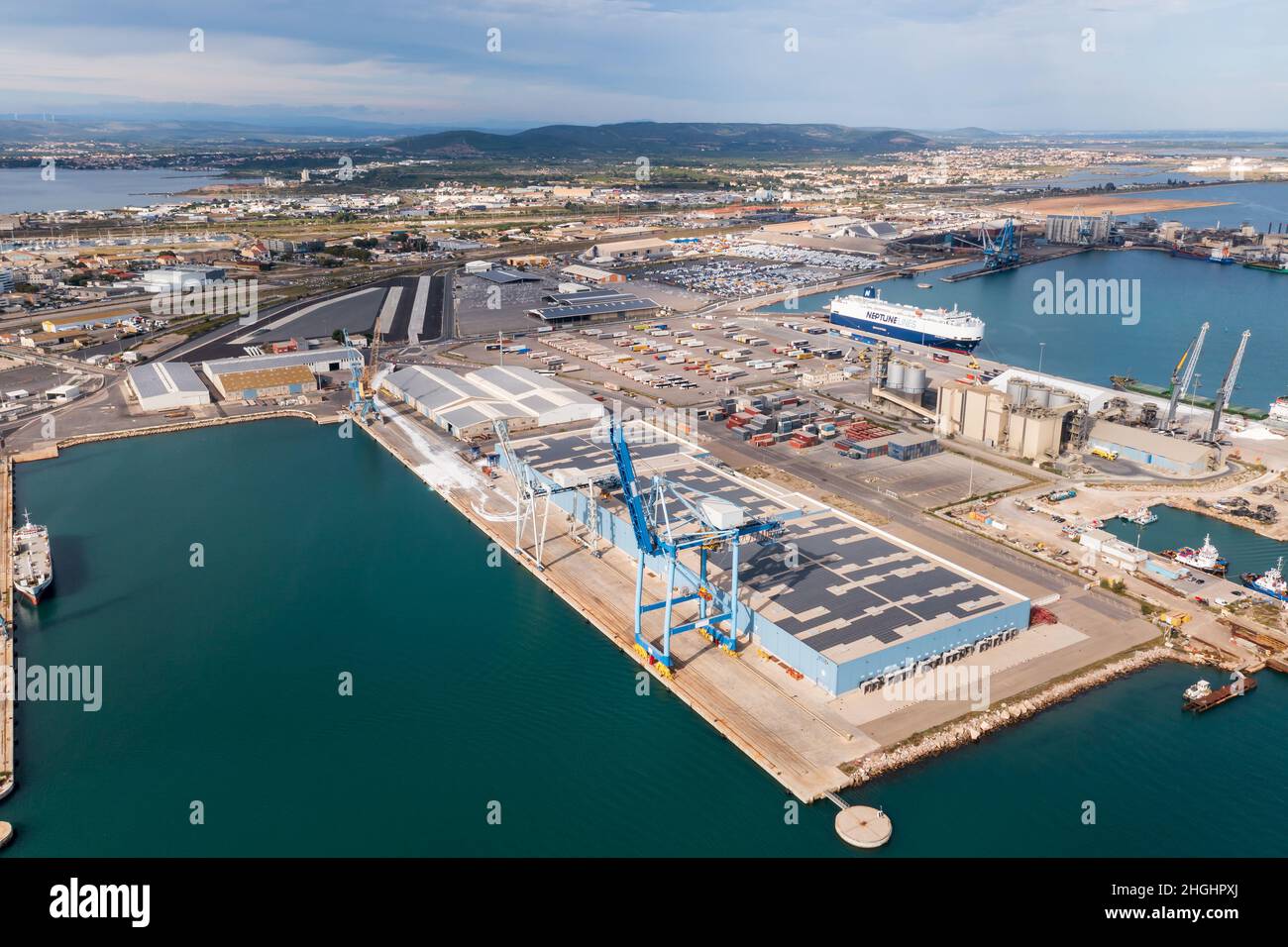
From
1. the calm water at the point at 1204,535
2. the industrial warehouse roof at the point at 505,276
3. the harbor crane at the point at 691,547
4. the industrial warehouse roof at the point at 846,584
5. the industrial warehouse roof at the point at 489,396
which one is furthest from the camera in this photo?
the industrial warehouse roof at the point at 505,276

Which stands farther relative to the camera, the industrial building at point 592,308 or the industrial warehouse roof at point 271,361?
the industrial building at point 592,308

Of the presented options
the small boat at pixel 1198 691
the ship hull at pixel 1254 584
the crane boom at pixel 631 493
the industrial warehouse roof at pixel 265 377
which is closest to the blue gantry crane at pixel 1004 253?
the ship hull at pixel 1254 584

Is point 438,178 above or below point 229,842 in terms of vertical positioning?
above

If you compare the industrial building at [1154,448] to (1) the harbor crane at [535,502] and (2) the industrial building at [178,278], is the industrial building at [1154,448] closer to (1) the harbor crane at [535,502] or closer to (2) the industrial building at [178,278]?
(1) the harbor crane at [535,502]

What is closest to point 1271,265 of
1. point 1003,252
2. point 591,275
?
point 1003,252

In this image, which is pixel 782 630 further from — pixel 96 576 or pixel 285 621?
pixel 96 576

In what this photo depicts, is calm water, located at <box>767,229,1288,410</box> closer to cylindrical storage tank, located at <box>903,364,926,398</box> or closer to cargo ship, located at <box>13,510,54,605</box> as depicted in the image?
cylindrical storage tank, located at <box>903,364,926,398</box>
